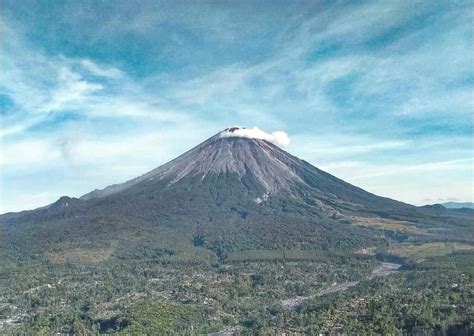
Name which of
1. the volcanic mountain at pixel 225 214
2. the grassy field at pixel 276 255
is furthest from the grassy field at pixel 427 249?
the grassy field at pixel 276 255

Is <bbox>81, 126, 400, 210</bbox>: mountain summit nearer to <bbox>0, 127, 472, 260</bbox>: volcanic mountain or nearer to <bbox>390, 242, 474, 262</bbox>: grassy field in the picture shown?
<bbox>0, 127, 472, 260</bbox>: volcanic mountain

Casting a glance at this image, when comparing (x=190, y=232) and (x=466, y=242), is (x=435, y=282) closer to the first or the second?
(x=466, y=242)

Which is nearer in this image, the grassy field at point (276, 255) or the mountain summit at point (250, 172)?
the grassy field at point (276, 255)

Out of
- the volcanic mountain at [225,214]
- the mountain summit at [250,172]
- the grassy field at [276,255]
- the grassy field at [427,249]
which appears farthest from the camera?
the mountain summit at [250,172]

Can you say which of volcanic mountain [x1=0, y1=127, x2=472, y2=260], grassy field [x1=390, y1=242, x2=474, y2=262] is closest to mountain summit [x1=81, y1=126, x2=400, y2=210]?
volcanic mountain [x1=0, y1=127, x2=472, y2=260]

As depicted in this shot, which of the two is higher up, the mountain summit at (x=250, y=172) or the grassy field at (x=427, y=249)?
the mountain summit at (x=250, y=172)

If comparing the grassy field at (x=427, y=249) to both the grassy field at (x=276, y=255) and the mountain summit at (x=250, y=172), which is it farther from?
the mountain summit at (x=250, y=172)

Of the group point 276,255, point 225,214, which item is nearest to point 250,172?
point 225,214

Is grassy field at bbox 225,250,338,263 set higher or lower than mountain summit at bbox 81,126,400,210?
lower
